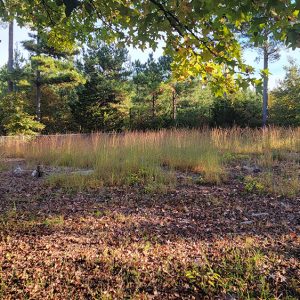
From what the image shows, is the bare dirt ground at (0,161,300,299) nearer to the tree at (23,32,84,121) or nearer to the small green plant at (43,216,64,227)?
the small green plant at (43,216,64,227)

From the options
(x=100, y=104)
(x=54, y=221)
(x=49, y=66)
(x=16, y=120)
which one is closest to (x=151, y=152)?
(x=54, y=221)

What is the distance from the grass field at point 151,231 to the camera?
1.77m

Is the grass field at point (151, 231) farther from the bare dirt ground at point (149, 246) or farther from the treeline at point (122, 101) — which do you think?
the treeline at point (122, 101)

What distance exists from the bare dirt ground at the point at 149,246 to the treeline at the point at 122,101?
10.6m

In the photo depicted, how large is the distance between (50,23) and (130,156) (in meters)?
2.79

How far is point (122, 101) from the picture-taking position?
1712 cm

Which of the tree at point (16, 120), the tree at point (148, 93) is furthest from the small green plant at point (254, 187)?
the tree at point (148, 93)

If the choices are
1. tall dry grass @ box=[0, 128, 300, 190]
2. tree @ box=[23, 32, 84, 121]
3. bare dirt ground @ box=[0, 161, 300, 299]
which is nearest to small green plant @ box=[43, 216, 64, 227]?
bare dirt ground @ box=[0, 161, 300, 299]

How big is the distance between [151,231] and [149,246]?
36cm

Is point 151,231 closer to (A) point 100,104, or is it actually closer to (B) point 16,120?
(B) point 16,120

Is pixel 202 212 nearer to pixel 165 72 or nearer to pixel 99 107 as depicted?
pixel 99 107

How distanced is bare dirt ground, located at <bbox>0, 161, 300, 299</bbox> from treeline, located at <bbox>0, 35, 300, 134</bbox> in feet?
34.8

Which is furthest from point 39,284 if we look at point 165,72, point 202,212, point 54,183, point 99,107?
point 165,72

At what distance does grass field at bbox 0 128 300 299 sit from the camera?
1.77 metres
